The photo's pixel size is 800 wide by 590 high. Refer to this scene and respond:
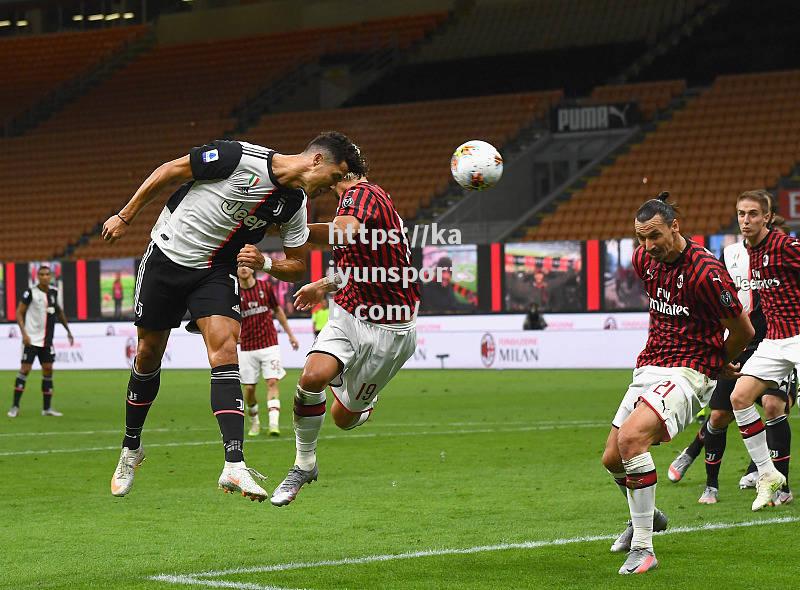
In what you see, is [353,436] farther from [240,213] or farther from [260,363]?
[240,213]

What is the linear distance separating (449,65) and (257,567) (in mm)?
33592

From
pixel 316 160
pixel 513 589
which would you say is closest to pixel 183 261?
pixel 316 160

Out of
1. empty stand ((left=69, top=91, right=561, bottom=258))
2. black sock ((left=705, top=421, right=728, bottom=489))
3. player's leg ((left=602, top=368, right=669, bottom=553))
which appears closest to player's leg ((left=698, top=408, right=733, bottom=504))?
black sock ((left=705, top=421, right=728, bottom=489))

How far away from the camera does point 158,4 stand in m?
45.0

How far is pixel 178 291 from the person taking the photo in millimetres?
7676

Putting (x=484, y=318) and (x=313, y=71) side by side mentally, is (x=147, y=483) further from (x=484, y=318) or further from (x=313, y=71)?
(x=313, y=71)

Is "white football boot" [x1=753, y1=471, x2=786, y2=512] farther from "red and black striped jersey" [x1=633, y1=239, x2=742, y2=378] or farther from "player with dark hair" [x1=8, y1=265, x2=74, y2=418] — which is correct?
"player with dark hair" [x1=8, y1=265, x2=74, y2=418]

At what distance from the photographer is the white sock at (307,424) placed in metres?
8.21

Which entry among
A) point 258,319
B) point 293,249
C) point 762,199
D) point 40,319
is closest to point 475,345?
point 40,319

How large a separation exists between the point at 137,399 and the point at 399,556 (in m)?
1.98

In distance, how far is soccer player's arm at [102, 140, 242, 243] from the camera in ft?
24.1

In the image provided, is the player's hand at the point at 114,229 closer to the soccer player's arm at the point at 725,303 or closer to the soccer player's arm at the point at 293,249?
the soccer player's arm at the point at 293,249

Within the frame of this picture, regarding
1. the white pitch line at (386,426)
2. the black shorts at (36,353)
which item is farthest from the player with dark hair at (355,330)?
the black shorts at (36,353)

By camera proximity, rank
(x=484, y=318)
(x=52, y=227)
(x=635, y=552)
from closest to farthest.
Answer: (x=635, y=552), (x=484, y=318), (x=52, y=227)
